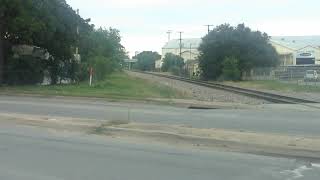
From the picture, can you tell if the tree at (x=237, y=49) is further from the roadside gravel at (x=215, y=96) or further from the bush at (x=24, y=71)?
the bush at (x=24, y=71)

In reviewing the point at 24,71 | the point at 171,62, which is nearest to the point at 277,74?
the point at 24,71

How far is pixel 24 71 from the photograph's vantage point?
143ft

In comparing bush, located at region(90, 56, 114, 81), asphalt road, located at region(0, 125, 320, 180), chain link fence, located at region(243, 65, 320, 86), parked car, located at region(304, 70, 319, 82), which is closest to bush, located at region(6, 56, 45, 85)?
bush, located at region(90, 56, 114, 81)

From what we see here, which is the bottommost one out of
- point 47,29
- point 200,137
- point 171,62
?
point 200,137

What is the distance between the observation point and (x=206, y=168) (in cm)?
981

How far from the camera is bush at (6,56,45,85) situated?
42.6 metres

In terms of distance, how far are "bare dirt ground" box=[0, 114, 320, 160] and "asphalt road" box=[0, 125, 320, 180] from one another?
0.70 m

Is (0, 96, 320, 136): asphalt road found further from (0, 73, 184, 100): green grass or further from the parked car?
the parked car

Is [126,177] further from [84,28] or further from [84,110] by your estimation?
[84,28]

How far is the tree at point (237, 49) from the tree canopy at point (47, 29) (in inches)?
1603

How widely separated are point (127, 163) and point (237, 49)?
8223cm

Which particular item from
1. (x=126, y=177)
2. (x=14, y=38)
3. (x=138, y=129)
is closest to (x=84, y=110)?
(x=138, y=129)

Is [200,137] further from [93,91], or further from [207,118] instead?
[93,91]

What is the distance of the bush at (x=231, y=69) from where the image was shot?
86.7 m
